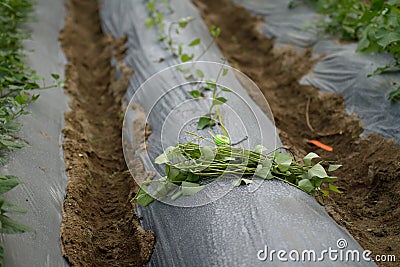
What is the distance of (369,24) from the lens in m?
3.89

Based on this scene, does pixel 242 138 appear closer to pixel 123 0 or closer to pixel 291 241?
pixel 291 241

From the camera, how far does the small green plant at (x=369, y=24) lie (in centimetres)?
336

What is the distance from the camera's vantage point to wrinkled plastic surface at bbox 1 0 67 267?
91.5 inches

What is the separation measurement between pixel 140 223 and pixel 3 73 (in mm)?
1662

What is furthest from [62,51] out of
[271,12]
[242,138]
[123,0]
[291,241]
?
[291,241]

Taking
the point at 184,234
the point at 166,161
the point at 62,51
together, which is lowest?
the point at 62,51

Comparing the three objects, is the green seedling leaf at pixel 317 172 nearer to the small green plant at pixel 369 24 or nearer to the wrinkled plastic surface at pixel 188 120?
the wrinkled plastic surface at pixel 188 120

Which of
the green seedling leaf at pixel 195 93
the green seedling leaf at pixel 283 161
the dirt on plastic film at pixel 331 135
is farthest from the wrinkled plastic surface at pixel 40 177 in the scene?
the dirt on plastic film at pixel 331 135

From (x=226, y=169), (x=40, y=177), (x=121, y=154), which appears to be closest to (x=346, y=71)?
(x=226, y=169)

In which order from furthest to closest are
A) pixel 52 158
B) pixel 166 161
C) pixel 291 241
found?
1. pixel 52 158
2. pixel 166 161
3. pixel 291 241

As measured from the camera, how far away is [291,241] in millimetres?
2209

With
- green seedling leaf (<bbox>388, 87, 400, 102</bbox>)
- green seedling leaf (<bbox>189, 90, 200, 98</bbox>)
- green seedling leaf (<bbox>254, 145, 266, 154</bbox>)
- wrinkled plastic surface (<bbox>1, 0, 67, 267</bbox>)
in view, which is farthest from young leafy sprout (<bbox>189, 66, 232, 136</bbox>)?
green seedling leaf (<bbox>388, 87, 400, 102</bbox>)

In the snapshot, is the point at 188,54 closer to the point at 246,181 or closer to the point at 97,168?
the point at 97,168

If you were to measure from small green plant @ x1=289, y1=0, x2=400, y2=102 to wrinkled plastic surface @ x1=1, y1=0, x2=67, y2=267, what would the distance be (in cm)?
251
